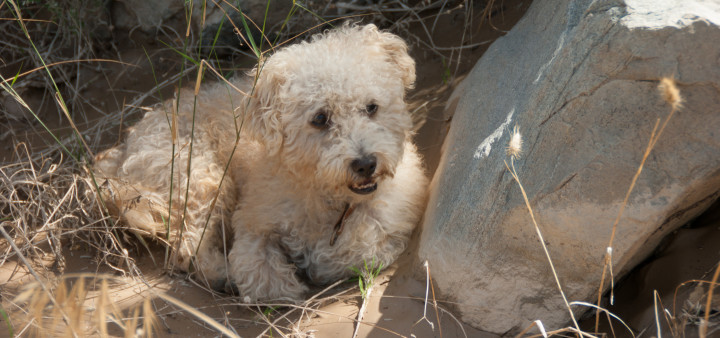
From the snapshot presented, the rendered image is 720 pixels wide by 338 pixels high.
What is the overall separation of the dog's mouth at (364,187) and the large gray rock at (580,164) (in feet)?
1.29

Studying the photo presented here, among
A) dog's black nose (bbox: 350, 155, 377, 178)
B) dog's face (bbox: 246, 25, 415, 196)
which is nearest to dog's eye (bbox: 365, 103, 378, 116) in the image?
dog's face (bbox: 246, 25, 415, 196)

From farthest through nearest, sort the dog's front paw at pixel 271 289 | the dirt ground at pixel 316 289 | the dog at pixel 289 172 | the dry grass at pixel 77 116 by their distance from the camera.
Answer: the dry grass at pixel 77 116
the dog's front paw at pixel 271 289
the dog at pixel 289 172
the dirt ground at pixel 316 289

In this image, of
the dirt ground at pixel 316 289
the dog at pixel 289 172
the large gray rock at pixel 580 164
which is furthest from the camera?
the dog at pixel 289 172

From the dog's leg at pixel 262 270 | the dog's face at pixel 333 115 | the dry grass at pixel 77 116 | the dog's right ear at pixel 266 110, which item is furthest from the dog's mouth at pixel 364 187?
the dog's leg at pixel 262 270

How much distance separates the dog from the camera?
3357mm

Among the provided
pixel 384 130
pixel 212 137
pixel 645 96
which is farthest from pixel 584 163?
pixel 212 137

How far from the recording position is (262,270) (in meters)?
3.77

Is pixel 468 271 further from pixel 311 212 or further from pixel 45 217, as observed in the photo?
pixel 45 217


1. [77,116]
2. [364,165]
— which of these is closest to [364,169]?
[364,165]

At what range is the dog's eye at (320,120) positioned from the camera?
132 inches

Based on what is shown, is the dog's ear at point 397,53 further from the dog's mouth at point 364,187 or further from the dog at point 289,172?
the dog's mouth at point 364,187

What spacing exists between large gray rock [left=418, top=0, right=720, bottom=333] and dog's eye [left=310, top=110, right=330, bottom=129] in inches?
30.4

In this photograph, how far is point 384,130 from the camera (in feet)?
11.2

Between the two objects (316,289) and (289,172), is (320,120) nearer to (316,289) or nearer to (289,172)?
(289,172)
